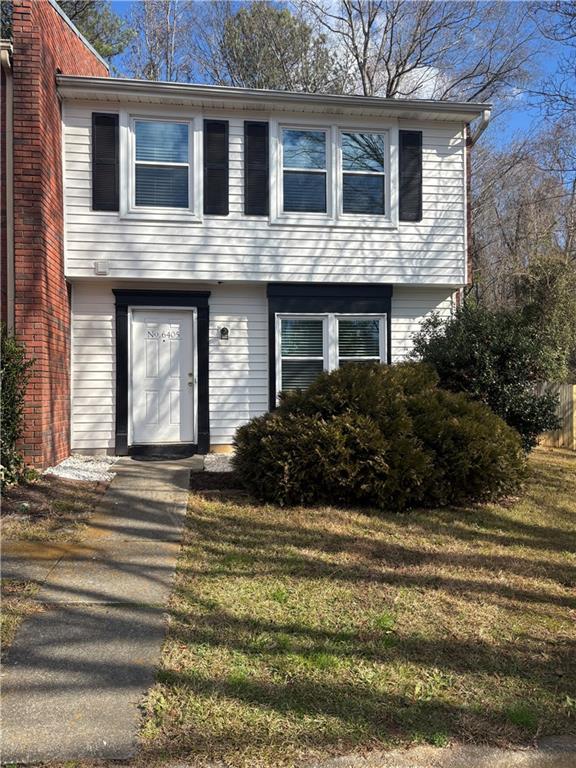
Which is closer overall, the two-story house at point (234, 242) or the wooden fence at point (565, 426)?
the two-story house at point (234, 242)

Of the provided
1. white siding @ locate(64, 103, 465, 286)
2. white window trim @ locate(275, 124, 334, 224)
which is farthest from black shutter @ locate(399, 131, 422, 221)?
white window trim @ locate(275, 124, 334, 224)

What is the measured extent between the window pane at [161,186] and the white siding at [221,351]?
1.24 meters

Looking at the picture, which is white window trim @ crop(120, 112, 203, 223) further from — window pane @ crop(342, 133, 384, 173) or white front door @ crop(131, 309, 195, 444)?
window pane @ crop(342, 133, 384, 173)

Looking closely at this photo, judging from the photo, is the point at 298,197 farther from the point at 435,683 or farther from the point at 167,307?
the point at 435,683

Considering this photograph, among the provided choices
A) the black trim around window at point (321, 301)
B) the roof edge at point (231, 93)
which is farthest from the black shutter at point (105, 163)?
the black trim around window at point (321, 301)

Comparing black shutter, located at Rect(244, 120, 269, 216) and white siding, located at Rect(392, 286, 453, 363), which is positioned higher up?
black shutter, located at Rect(244, 120, 269, 216)

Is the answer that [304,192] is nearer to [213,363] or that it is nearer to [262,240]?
[262,240]

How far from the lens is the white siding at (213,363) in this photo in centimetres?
887

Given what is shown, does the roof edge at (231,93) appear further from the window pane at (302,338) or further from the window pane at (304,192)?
the window pane at (302,338)

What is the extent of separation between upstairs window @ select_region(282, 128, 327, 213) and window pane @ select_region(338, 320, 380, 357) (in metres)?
1.86

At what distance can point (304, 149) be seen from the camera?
363 inches

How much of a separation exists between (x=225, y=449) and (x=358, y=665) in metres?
6.39

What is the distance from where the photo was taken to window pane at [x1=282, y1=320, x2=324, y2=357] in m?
9.41

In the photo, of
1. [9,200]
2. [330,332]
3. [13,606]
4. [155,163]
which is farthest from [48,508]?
[155,163]
